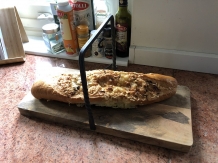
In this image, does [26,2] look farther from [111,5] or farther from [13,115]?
[13,115]

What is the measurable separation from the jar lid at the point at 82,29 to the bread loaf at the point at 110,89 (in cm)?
22

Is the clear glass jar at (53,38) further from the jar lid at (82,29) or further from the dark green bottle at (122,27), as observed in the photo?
the dark green bottle at (122,27)

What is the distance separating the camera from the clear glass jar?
0.87 m

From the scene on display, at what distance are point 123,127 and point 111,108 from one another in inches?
3.2

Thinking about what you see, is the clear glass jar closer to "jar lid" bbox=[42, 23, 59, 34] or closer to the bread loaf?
"jar lid" bbox=[42, 23, 59, 34]

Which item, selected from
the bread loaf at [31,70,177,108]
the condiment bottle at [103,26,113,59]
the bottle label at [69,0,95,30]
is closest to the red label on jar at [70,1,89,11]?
the bottle label at [69,0,95,30]

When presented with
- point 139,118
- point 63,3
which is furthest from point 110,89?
point 63,3

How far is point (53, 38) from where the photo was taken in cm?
90

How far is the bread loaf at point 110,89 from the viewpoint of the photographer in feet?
1.99

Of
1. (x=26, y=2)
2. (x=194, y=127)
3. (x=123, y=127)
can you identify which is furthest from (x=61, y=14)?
(x=194, y=127)

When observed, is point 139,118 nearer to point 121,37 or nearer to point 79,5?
point 121,37

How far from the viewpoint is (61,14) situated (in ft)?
2.57

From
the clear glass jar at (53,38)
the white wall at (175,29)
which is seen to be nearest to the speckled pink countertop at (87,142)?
the white wall at (175,29)

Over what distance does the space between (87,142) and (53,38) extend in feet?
1.66
